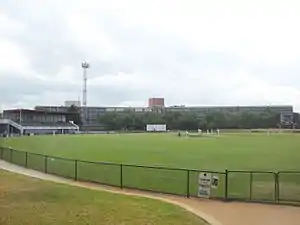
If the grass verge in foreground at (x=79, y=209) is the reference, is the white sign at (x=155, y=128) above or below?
below

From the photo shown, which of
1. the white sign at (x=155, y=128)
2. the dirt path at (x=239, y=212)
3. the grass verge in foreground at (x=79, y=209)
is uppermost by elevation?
the grass verge in foreground at (x=79, y=209)

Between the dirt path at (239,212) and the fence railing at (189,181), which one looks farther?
the fence railing at (189,181)

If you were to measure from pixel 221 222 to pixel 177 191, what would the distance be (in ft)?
23.7

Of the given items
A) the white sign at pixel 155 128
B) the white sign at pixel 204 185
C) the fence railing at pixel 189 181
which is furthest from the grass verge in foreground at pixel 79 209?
the white sign at pixel 155 128

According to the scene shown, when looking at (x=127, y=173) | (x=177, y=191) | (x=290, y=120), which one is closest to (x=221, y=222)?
(x=177, y=191)

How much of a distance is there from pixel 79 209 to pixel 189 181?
912 centimetres

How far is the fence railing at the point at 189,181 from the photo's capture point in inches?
784

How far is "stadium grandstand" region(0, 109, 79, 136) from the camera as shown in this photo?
14450 cm

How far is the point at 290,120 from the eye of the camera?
192250 millimetres

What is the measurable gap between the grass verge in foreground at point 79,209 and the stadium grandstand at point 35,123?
4986 inches

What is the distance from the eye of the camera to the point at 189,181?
23312mm

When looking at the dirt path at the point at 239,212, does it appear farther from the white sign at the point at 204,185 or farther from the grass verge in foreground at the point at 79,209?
the grass verge in foreground at the point at 79,209

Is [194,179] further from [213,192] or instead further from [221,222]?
[221,222]

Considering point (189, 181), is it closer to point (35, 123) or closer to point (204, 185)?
point (204, 185)
